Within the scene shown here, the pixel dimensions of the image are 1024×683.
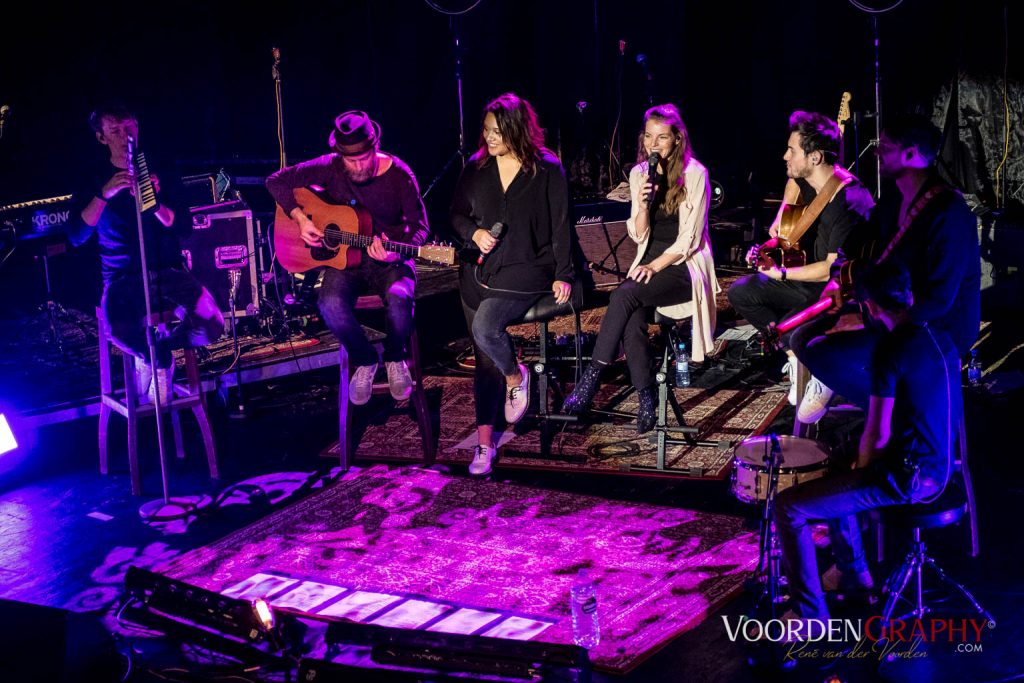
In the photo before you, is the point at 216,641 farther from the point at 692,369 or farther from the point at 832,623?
the point at 692,369

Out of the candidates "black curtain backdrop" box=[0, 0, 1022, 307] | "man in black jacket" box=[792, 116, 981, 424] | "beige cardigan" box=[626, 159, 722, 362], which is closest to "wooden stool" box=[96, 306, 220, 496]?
"black curtain backdrop" box=[0, 0, 1022, 307]

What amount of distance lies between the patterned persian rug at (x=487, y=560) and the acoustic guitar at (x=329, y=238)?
1324 mm

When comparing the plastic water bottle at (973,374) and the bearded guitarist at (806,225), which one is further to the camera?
the plastic water bottle at (973,374)

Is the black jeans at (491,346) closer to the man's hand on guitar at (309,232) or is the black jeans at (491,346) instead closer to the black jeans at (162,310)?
the man's hand on guitar at (309,232)

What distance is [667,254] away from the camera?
606cm

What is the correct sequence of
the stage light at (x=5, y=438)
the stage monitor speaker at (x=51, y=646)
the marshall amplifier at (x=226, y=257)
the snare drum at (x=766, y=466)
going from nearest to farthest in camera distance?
the stage monitor speaker at (x=51, y=646) < the snare drum at (x=766, y=466) < the stage light at (x=5, y=438) < the marshall amplifier at (x=226, y=257)

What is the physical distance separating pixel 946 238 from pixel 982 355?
14.0ft

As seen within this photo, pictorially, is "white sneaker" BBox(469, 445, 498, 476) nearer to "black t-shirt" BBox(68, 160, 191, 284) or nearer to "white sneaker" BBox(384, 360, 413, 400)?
"white sneaker" BBox(384, 360, 413, 400)

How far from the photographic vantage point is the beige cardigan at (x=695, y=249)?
605 cm

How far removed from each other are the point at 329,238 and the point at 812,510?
3.40 meters

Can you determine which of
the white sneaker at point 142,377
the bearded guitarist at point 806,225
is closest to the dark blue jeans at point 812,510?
the bearded guitarist at point 806,225

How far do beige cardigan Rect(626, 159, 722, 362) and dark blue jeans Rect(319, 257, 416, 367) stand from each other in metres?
1.38

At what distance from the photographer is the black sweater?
232 inches

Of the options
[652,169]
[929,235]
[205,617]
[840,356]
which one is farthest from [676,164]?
[205,617]
